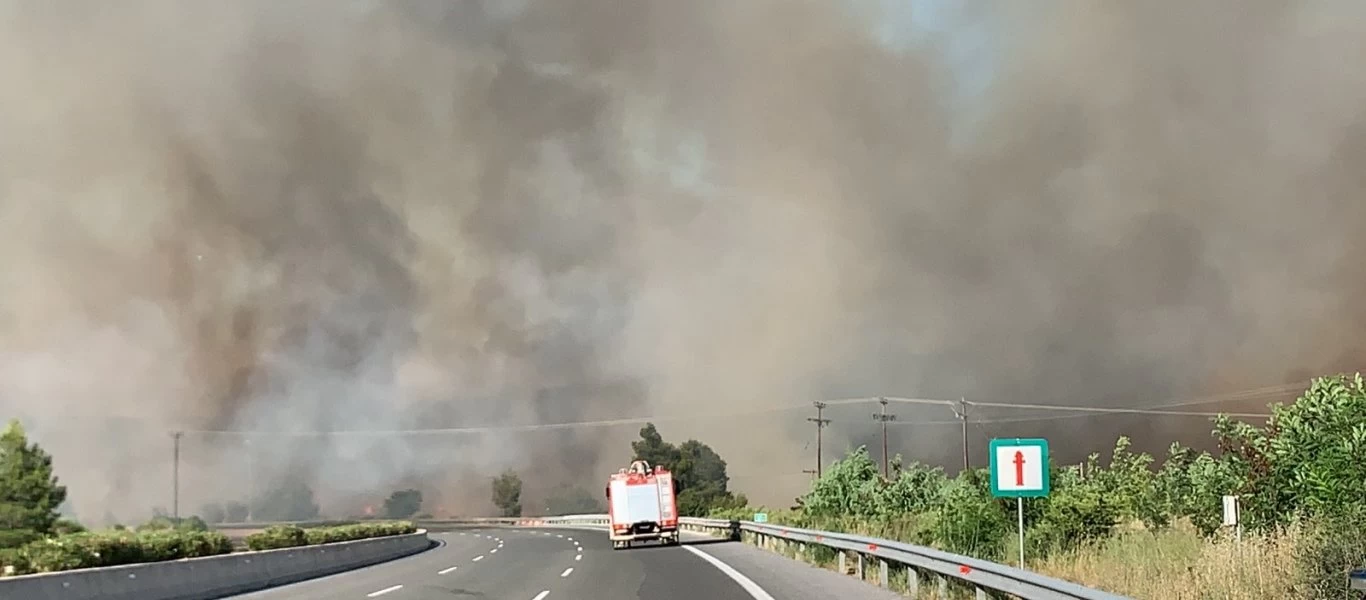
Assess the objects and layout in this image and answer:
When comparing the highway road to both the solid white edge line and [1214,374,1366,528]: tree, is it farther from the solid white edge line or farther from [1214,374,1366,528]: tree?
[1214,374,1366,528]: tree

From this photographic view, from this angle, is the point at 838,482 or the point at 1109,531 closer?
the point at 1109,531

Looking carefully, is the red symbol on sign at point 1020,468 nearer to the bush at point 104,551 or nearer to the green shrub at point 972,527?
the green shrub at point 972,527

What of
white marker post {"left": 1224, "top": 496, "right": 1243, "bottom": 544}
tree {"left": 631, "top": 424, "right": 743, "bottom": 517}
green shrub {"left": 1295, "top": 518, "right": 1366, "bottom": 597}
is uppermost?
green shrub {"left": 1295, "top": 518, "right": 1366, "bottom": 597}

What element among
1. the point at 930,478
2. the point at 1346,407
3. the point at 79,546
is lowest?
the point at 930,478

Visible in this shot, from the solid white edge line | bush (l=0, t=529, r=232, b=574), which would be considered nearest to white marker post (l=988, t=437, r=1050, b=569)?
the solid white edge line

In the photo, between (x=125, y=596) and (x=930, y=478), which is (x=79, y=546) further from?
(x=930, y=478)

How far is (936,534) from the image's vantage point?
2633 cm

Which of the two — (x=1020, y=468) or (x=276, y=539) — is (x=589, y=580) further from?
(x=276, y=539)

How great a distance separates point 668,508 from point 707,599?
25.3m

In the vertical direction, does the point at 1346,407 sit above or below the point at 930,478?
above

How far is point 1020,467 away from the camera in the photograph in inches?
573

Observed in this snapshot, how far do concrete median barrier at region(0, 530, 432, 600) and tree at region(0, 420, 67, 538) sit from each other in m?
68.2

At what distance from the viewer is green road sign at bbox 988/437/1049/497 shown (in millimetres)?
14531

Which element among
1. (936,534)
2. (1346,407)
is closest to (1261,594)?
(1346,407)
